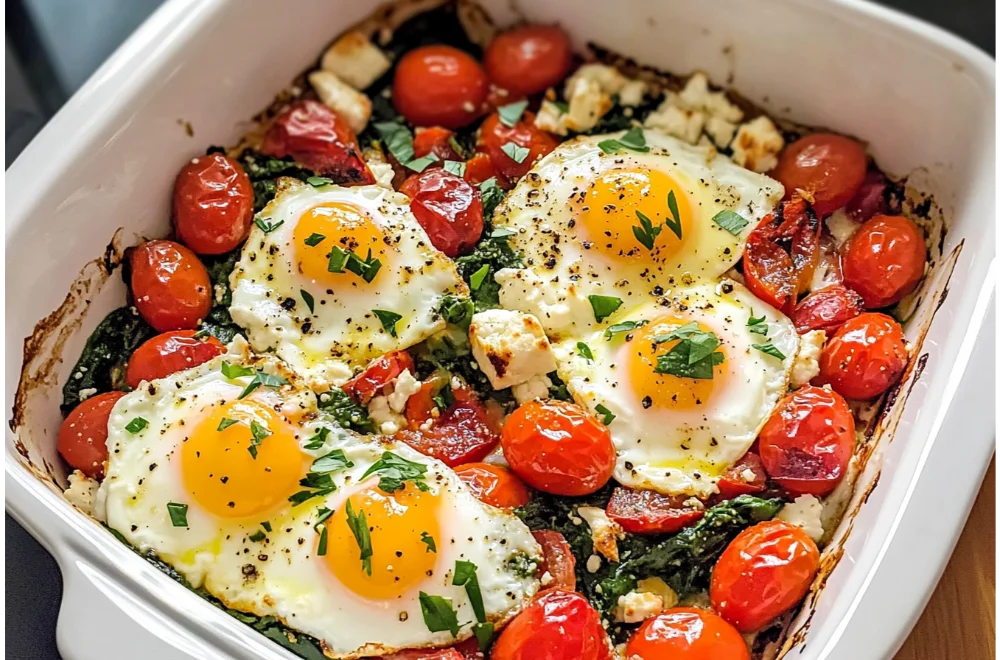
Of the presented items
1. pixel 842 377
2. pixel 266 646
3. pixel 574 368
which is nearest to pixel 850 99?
pixel 842 377

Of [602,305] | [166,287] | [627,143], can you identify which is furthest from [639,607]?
[166,287]

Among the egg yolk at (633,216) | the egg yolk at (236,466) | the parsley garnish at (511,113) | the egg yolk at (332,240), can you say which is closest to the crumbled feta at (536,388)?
the egg yolk at (633,216)

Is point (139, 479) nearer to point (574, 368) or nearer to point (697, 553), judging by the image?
point (574, 368)

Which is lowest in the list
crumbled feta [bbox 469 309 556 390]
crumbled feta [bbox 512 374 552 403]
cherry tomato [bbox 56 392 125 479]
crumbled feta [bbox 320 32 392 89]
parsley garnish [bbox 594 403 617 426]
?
cherry tomato [bbox 56 392 125 479]

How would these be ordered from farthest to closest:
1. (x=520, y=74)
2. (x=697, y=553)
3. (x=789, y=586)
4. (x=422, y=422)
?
(x=520, y=74) < (x=422, y=422) < (x=697, y=553) < (x=789, y=586)

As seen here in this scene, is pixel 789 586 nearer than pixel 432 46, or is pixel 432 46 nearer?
pixel 789 586

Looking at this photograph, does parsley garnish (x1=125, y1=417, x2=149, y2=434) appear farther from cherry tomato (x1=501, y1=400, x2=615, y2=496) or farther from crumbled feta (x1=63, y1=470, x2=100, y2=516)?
cherry tomato (x1=501, y1=400, x2=615, y2=496)

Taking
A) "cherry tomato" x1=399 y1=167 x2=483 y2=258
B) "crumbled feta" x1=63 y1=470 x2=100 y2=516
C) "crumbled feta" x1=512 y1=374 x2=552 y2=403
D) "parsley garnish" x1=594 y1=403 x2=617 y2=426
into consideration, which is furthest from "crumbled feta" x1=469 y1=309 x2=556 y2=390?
"crumbled feta" x1=63 y1=470 x2=100 y2=516
